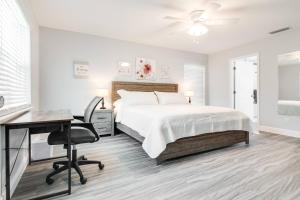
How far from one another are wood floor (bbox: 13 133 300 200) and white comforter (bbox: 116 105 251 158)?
34 cm

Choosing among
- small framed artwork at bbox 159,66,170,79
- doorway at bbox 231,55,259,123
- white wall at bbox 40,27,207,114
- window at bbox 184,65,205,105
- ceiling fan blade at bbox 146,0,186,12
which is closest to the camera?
ceiling fan blade at bbox 146,0,186,12

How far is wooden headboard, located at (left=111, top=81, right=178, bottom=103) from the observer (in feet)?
14.3

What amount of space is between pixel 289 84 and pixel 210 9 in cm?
278

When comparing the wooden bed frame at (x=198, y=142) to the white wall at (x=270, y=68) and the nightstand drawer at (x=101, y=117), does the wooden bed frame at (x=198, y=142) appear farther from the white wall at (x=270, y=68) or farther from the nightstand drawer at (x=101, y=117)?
the white wall at (x=270, y=68)

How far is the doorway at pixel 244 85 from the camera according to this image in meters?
5.37

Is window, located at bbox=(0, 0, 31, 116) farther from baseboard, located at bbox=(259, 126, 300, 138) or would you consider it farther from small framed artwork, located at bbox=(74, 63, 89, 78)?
baseboard, located at bbox=(259, 126, 300, 138)

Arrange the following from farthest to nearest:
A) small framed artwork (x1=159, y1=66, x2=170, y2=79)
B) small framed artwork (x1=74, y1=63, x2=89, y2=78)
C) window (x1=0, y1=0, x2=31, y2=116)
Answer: small framed artwork (x1=159, y1=66, x2=170, y2=79) → small framed artwork (x1=74, y1=63, x2=89, y2=78) → window (x1=0, y1=0, x2=31, y2=116)

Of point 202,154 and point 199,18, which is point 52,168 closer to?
point 202,154

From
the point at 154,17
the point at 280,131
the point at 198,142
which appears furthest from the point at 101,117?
the point at 280,131

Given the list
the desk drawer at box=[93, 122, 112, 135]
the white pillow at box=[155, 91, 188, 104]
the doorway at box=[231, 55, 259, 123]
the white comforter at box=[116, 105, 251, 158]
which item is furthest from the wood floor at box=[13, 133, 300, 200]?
the doorway at box=[231, 55, 259, 123]

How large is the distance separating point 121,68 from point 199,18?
2.37 m

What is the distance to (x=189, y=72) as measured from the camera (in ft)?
19.0

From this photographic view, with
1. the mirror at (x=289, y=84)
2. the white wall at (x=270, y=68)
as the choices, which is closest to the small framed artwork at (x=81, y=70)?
the white wall at (x=270, y=68)

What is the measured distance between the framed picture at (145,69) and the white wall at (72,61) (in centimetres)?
15
